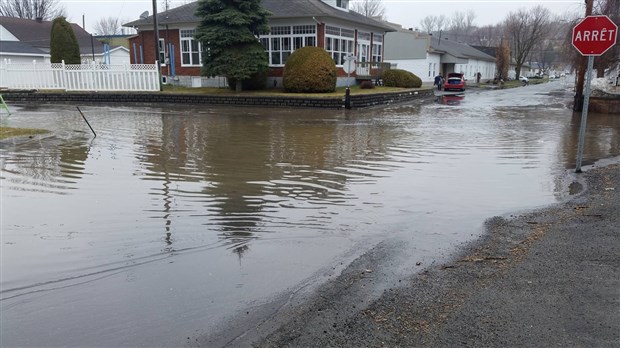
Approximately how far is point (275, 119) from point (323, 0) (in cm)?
1815

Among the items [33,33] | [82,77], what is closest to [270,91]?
[82,77]

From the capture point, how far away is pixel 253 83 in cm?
2852

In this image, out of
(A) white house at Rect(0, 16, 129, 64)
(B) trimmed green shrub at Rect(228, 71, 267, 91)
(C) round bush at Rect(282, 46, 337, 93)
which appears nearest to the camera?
(C) round bush at Rect(282, 46, 337, 93)

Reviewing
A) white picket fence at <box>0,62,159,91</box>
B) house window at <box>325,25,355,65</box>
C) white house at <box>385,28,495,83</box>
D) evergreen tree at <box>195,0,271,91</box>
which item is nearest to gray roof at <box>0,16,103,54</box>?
white picket fence at <box>0,62,159,91</box>

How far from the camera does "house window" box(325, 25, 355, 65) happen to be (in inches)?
1185

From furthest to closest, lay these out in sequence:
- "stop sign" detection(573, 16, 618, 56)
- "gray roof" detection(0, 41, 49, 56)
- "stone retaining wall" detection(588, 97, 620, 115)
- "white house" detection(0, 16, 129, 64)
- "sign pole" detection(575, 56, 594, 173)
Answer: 1. "white house" detection(0, 16, 129, 64)
2. "gray roof" detection(0, 41, 49, 56)
3. "stone retaining wall" detection(588, 97, 620, 115)
4. "sign pole" detection(575, 56, 594, 173)
5. "stop sign" detection(573, 16, 618, 56)

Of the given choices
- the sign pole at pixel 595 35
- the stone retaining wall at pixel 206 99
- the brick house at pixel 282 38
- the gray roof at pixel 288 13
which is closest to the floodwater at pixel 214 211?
the sign pole at pixel 595 35

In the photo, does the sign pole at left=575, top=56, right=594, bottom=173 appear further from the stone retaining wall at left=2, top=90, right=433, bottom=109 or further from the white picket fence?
the white picket fence

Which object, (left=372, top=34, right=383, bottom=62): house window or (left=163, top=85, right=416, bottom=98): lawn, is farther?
(left=372, top=34, right=383, bottom=62): house window

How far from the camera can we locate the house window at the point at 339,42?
98.8 ft

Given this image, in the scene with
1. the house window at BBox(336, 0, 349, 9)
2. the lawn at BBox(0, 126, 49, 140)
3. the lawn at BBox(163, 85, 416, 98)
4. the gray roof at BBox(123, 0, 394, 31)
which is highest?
the house window at BBox(336, 0, 349, 9)

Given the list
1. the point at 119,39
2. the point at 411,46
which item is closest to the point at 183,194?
the point at 411,46

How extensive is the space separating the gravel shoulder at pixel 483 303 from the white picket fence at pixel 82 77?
2551 centimetres

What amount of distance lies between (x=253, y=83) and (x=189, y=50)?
6.91 m
